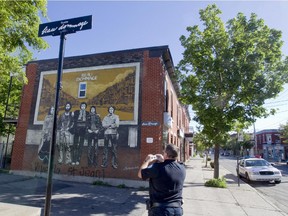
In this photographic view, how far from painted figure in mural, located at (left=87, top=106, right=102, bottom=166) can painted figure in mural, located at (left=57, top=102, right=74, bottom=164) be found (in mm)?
1159

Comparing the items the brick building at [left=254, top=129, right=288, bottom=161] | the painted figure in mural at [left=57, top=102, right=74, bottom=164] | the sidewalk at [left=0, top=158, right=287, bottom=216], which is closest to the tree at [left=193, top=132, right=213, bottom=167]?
the sidewalk at [left=0, top=158, right=287, bottom=216]

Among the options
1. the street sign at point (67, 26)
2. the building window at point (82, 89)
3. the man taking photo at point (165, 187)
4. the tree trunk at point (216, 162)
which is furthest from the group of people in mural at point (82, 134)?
the man taking photo at point (165, 187)

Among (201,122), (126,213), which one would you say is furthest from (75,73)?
(126,213)

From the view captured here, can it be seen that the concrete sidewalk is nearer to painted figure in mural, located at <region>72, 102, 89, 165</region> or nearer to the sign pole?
the sign pole

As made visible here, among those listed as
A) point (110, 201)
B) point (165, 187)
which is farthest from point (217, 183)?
point (165, 187)

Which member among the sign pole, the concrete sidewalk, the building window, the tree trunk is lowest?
the concrete sidewalk

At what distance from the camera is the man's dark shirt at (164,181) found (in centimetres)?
331

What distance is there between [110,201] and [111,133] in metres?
4.37

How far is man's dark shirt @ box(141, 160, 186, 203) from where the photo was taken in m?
3.31

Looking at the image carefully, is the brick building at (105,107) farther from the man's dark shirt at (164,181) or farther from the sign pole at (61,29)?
the man's dark shirt at (164,181)

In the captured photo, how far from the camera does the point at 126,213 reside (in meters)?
7.06

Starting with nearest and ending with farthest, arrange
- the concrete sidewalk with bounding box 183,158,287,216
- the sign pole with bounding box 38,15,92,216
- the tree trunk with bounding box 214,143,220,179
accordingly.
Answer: the sign pole with bounding box 38,15,92,216 < the concrete sidewalk with bounding box 183,158,287,216 < the tree trunk with bounding box 214,143,220,179

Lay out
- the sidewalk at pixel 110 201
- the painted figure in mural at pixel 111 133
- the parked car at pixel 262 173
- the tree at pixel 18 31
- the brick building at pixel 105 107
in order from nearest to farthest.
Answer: the tree at pixel 18 31, the sidewalk at pixel 110 201, the brick building at pixel 105 107, the painted figure in mural at pixel 111 133, the parked car at pixel 262 173

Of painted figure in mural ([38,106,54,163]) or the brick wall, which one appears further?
the brick wall
